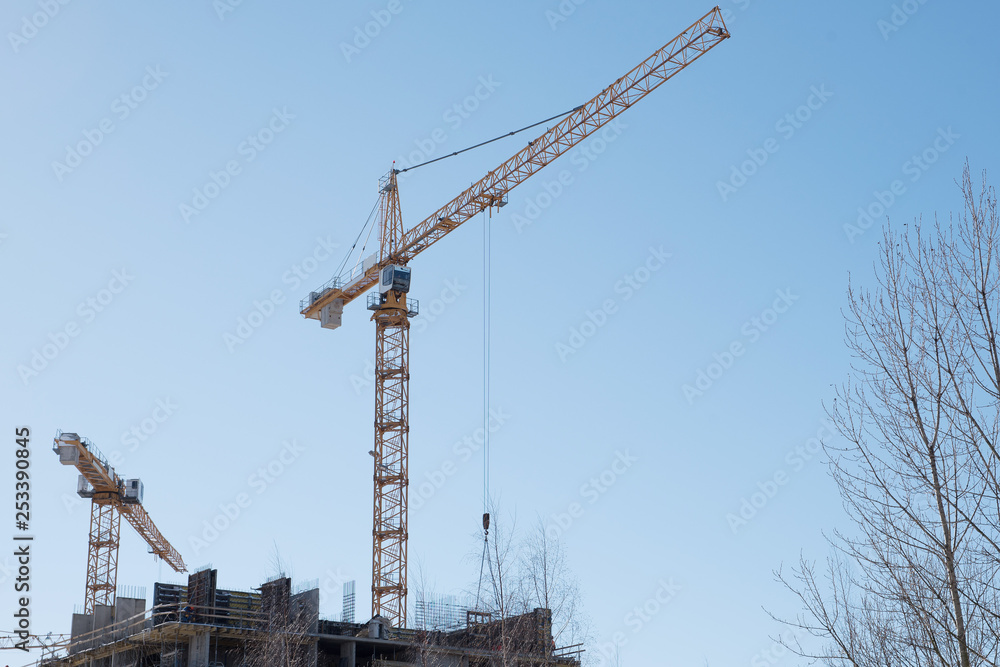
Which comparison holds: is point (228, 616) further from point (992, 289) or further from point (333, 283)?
point (333, 283)

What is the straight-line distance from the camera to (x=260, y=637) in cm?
3766

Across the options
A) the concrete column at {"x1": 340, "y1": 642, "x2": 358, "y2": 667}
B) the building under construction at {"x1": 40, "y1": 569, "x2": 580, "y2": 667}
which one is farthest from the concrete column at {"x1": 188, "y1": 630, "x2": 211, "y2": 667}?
the concrete column at {"x1": 340, "y1": 642, "x2": 358, "y2": 667}

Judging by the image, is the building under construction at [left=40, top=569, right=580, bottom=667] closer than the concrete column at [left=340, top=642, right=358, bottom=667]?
Yes

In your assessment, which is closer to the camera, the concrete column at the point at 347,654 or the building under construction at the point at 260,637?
the building under construction at the point at 260,637

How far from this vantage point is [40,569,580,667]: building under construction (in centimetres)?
3738

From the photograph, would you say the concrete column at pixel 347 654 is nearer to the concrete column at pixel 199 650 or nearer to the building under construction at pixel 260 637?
the building under construction at pixel 260 637

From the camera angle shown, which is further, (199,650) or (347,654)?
(347,654)

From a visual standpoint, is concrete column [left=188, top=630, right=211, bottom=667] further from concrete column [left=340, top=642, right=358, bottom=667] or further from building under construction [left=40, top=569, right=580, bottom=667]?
concrete column [left=340, top=642, right=358, bottom=667]

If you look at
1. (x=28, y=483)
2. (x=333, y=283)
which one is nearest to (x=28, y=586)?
(x=28, y=483)

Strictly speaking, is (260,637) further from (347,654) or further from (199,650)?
(347,654)

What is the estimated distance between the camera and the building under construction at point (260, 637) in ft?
123

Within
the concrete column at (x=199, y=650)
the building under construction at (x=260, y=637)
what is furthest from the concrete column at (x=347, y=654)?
the concrete column at (x=199, y=650)

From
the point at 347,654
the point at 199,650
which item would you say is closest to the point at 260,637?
the point at 199,650

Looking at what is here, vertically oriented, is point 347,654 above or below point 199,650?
above
